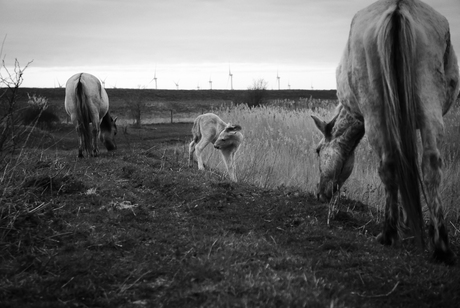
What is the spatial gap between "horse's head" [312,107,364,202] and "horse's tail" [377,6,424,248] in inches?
83.5

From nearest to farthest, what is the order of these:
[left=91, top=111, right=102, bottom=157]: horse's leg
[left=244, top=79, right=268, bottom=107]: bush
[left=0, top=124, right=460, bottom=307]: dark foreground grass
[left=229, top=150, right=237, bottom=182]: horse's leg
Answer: [left=0, top=124, right=460, bottom=307]: dark foreground grass
[left=229, top=150, right=237, bottom=182]: horse's leg
[left=91, top=111, right=102, bottom=157]: horse's leg
[left=244, top=79, right=268, bottom=107]: bush

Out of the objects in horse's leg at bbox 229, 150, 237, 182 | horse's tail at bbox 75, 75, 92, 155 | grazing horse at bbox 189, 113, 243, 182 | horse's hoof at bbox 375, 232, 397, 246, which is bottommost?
horse's hoof at bbox 375, 232, 397, 246

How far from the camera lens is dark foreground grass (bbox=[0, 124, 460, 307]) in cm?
346

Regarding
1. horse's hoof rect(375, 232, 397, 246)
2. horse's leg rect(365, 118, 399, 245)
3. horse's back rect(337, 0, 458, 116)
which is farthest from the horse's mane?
horse's hoof rect(375, 232, 397, 246)

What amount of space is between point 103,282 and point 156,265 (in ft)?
1.78

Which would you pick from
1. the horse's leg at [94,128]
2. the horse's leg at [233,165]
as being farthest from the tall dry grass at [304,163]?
the horse's leg at [94,128]

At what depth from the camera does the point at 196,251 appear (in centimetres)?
450

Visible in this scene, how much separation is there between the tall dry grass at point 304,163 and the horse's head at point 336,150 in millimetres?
572

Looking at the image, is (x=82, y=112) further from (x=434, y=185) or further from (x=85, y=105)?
(x=434, y=185)

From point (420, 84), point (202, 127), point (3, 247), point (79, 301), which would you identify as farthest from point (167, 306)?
point (202, 127)

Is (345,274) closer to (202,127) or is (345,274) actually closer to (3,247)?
(3,247)

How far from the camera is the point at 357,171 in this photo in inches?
419

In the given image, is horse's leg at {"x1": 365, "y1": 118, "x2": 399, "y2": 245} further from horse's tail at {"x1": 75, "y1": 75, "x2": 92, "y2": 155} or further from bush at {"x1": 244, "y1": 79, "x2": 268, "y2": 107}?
bush at {"x1": 244, "y1": 79, "x2": 268, "y2": 107}

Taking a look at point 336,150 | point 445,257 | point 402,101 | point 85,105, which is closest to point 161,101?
point 85,105
